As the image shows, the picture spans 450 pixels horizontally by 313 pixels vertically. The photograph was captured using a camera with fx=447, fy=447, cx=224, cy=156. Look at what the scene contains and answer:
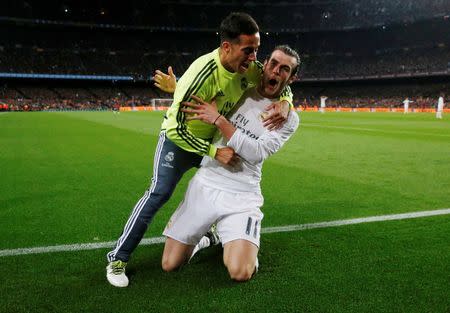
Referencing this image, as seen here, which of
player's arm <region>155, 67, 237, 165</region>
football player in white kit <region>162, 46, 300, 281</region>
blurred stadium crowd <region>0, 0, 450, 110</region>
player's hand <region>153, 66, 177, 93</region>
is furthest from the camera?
blurred stadium crowd <region>0, 0, 450, 110</region>

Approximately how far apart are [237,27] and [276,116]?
0.86 meters

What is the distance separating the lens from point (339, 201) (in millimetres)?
6258

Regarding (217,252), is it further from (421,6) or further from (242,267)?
(421,6)

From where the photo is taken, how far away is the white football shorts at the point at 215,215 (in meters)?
3.92

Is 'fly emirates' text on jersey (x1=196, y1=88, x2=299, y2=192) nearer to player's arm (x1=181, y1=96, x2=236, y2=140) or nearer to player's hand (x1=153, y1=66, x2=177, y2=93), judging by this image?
player's arm (x1=181, y1=96, x2=236, y2=140)

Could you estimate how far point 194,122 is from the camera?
3857mm

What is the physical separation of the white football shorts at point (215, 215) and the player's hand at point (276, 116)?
70cm

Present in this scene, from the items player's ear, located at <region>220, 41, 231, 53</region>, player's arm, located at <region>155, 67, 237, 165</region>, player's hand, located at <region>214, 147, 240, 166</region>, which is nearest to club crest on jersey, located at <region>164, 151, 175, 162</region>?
player's arm, located at <region>155, 67, 237, 165</region>

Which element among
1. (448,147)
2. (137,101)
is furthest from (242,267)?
(137,101)

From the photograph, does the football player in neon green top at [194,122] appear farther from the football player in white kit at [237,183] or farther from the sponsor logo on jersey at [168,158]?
the football player in white kit at [237,183]

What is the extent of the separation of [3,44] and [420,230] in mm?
71659

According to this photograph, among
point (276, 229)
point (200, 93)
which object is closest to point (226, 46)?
point (200, 93)

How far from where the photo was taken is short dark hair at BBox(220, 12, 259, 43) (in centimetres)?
347

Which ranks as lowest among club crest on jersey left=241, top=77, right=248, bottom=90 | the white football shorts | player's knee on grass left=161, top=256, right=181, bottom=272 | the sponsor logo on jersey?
player's knee on grass left=161, top=256, right=181, bottom=272
